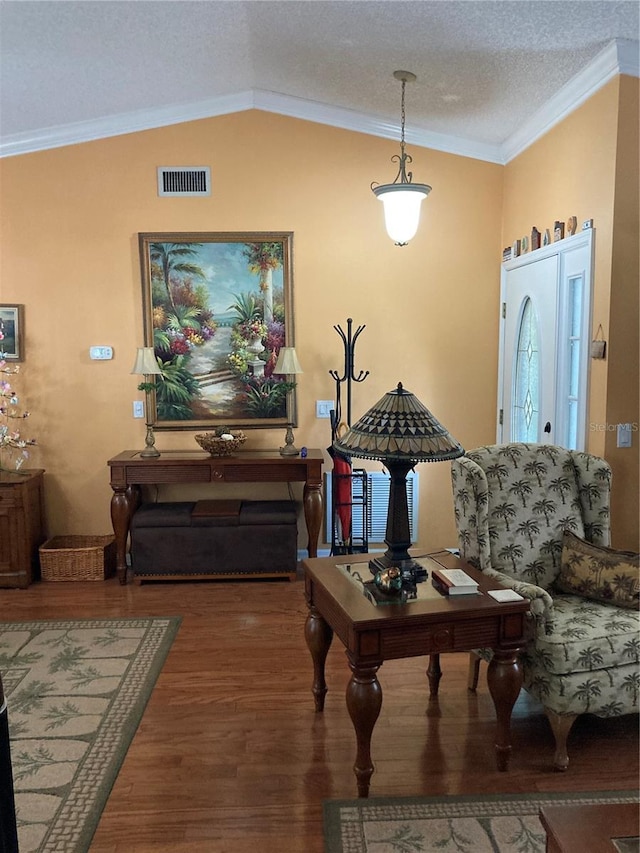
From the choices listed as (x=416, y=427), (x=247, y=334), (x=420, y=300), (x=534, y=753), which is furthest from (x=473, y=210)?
(x=534, y=753)

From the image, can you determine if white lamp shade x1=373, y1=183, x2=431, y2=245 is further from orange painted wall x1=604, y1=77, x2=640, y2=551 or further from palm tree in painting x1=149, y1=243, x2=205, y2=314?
palm tree in painting x1=149, y1=243, x2=205, y2=314

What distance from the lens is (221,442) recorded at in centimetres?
469

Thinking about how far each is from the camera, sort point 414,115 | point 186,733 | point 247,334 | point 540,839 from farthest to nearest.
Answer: point 247,334 → point 414,115 → point 186,733 → point 540,839

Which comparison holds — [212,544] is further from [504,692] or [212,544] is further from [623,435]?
[623,435]

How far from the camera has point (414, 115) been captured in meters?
4.52

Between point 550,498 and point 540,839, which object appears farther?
point 550,498

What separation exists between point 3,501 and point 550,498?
11.1 feet

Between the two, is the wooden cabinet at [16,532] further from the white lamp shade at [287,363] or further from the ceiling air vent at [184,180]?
the ceiling air vent at [184,180]

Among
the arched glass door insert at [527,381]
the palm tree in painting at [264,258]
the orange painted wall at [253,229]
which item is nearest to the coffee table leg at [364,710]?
the arched glass door insert at [527,381]

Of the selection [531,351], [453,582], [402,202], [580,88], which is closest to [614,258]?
[580,88]

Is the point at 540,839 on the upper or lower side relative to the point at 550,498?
lower

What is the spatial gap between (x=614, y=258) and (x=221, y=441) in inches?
103

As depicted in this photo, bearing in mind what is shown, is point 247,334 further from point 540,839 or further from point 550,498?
point 540,839

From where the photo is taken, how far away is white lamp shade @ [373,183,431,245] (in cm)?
400
